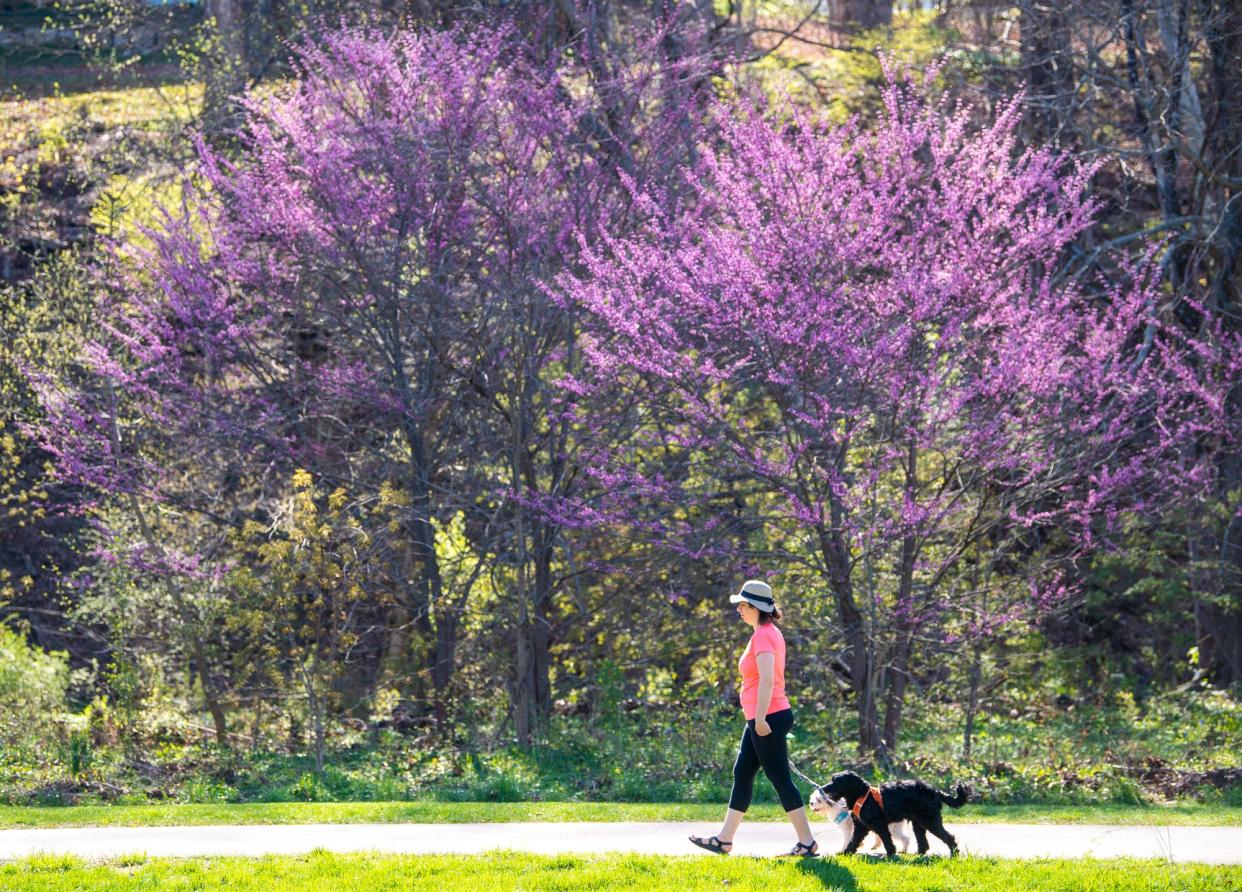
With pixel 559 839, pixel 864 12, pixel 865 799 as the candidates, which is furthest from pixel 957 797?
pixel 864 12

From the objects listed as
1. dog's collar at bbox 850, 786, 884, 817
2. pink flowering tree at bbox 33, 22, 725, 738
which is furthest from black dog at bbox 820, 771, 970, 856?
pink flowering tree at bbox 33, 22, 725, 738

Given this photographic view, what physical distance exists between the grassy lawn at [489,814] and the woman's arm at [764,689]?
6.85ft

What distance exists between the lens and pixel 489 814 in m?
9.31

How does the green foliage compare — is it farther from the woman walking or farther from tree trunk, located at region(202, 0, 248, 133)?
tree trunk, located at region(202, 0, 248, 133)

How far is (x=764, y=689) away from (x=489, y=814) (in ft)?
9.47

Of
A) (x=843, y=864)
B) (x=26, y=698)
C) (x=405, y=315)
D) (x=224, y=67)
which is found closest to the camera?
(x=843, y=864)

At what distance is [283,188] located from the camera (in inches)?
522

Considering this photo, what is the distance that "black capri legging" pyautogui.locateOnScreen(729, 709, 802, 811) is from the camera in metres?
7.32

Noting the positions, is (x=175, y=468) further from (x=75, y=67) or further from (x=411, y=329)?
(x=75, y=67)

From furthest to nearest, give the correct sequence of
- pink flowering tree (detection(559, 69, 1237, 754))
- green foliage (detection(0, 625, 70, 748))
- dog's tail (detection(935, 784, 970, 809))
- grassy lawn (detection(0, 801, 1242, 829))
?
green foliage (detection(0, 625, 70, 748)) → pink flowering tree (detection(559, 69, 1237, 754)) → grassy lawn (detection(0, 801, 1242, 829)) → dog's tail (detection(935, 784, 970, 809))

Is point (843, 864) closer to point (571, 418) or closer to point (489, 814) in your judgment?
point (489, 814)

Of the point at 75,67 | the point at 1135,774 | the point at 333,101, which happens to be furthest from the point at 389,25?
the point at 75,67

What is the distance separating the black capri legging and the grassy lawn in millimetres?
1754

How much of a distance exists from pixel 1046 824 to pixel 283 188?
8.88m
